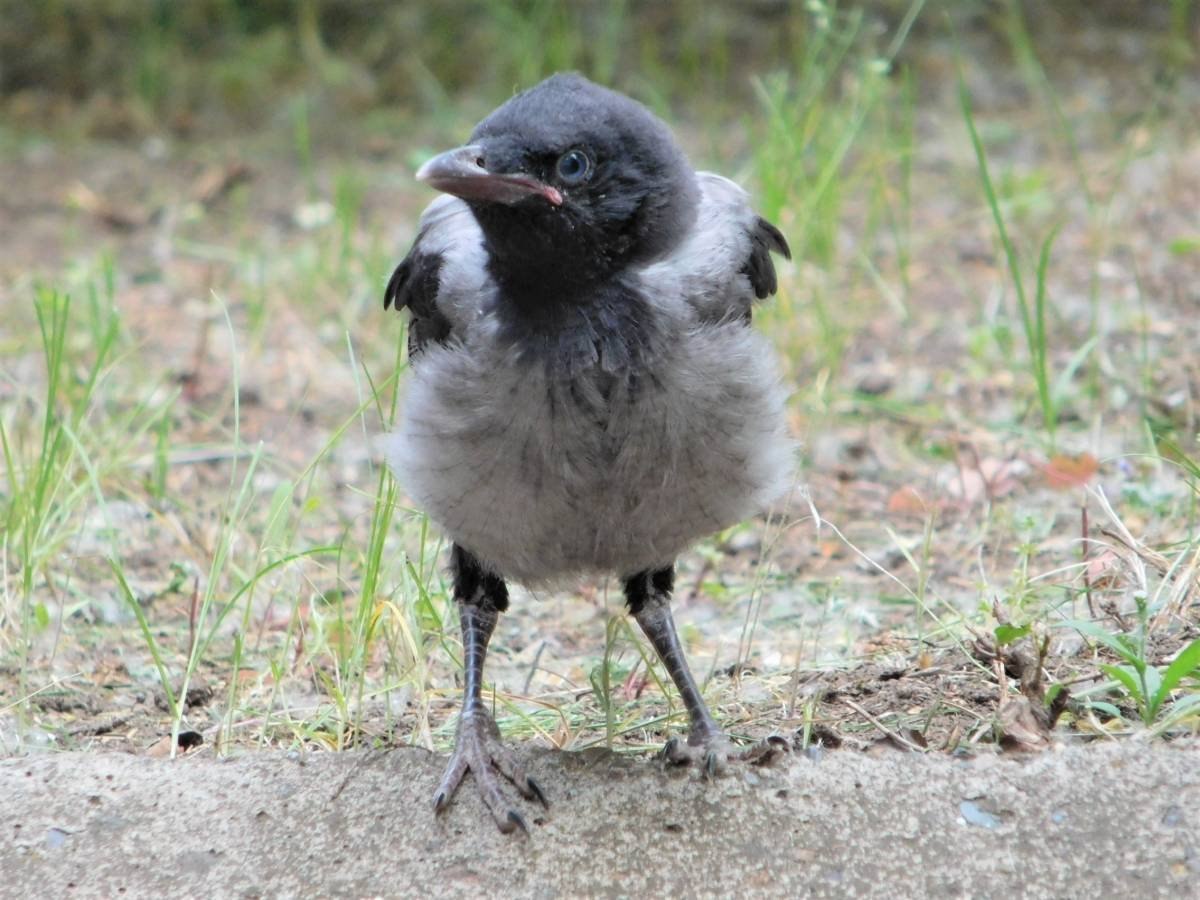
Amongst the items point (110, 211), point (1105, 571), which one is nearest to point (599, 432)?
point (1105, 571)

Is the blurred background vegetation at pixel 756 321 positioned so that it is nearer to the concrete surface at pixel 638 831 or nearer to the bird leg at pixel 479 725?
the bird leg at pixel 479 725

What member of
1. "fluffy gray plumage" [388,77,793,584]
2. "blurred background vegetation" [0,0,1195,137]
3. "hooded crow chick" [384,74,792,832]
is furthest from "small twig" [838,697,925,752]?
"blurred background vegetation" [0,0,1195,137]

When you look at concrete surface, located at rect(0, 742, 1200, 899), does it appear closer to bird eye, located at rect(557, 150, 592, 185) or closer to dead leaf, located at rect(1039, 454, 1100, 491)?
bird eye, located at rect(557, 150, 592, 185)

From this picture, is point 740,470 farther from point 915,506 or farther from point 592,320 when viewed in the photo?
point 915,506

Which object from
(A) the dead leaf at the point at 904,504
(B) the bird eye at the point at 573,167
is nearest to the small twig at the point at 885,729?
(B) the bird eye at the point at 573,167

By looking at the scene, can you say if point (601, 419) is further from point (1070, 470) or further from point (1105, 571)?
point (1070, 470)

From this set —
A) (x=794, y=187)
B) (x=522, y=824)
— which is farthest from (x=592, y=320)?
(x=794, y=187)

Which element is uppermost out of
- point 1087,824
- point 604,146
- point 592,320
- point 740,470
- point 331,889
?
point 604,146
